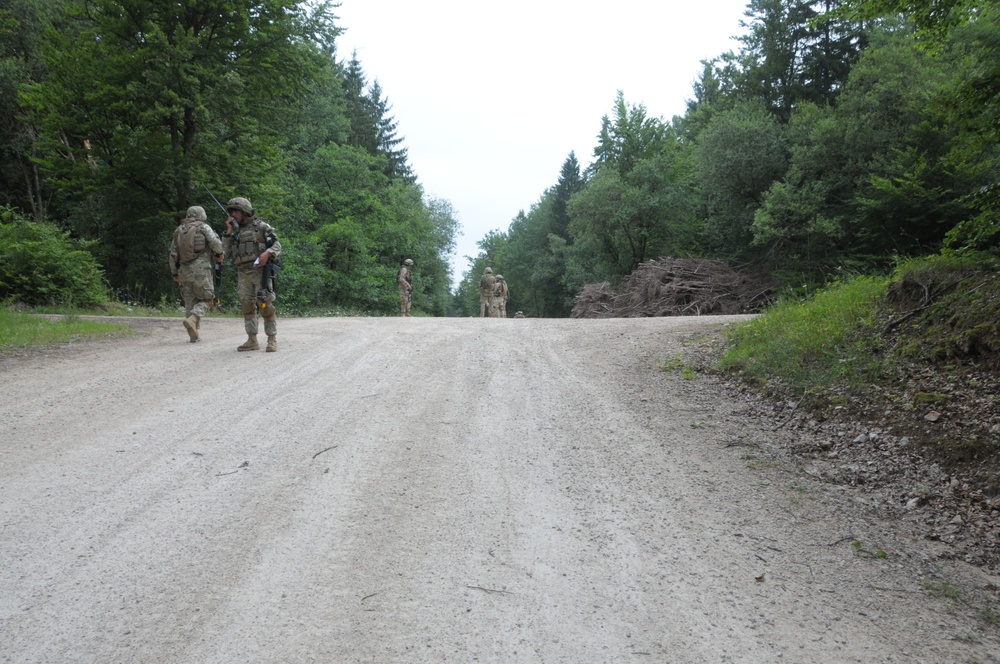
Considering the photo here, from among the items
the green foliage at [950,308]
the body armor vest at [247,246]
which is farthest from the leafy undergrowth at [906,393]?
the body armor vest at [247,246]

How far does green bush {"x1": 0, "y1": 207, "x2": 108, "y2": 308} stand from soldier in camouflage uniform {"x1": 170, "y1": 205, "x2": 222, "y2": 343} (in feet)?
25.3

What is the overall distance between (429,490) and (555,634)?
5.30 ft

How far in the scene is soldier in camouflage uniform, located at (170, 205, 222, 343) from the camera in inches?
375

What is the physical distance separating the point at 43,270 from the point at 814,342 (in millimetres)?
17639

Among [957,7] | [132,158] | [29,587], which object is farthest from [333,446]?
[132,158]

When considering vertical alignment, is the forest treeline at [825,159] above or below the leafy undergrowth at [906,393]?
above

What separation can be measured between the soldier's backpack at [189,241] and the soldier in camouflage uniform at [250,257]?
85 cm

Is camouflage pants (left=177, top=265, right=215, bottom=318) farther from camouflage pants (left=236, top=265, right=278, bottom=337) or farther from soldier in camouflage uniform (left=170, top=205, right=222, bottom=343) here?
camouflage pants (left=236, top=265, right=278, bottom=337)

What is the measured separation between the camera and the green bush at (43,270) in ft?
47.7

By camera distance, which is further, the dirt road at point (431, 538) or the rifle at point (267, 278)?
the rifle at point (267, 278)

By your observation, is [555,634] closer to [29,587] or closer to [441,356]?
[29,587]

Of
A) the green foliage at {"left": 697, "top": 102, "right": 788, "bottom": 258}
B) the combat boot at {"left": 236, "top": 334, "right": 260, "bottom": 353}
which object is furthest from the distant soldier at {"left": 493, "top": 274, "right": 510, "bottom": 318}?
the combat boot at {"left": 236, "top": 334, "right": 260, "bottom": 353}

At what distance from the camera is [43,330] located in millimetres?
10250

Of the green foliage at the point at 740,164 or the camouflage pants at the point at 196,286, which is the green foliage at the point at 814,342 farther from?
the green foliage at the point at 740,164
